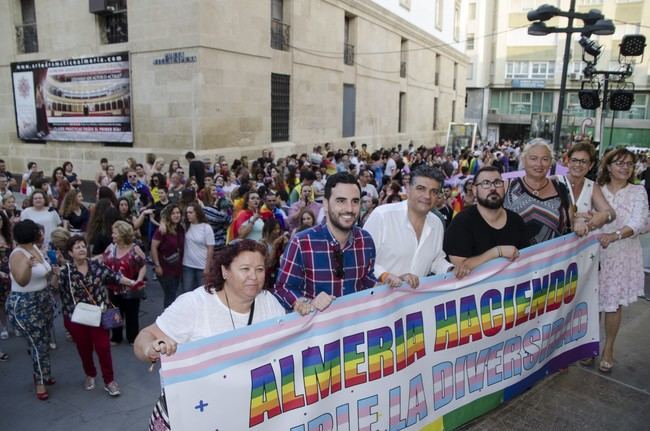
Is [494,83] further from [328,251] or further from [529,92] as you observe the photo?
[328,251]

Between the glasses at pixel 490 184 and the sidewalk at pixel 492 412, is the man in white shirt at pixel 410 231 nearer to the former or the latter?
the glasses at pixel 490 184

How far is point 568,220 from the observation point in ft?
14.6

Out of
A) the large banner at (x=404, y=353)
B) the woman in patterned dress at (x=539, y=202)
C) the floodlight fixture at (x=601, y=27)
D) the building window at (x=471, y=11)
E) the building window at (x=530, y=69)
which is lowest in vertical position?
the large banner at (x=404, y=353)

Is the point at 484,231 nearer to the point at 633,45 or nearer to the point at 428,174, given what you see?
the point at 428,174

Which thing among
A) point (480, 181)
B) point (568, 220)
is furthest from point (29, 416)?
point (568, 220)

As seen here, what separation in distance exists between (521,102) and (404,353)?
50607 mm

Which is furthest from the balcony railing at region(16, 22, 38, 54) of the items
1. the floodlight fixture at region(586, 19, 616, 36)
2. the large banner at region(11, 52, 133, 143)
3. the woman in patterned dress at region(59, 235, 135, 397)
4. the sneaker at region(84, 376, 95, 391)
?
the floodlight fixture at region(586, 19, 616, 36)

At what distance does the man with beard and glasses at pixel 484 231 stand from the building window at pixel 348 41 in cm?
2020

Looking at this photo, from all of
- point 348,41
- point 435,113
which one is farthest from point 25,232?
point 435,113

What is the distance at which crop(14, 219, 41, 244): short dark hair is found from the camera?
4.84 m

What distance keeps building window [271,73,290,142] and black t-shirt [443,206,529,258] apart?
48.2 feet

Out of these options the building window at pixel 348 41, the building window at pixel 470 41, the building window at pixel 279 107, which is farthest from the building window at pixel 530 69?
the building window at pixel 279 107

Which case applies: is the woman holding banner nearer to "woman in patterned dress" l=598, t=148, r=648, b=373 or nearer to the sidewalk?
the sidewalk

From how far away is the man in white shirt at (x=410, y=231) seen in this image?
366 cm
